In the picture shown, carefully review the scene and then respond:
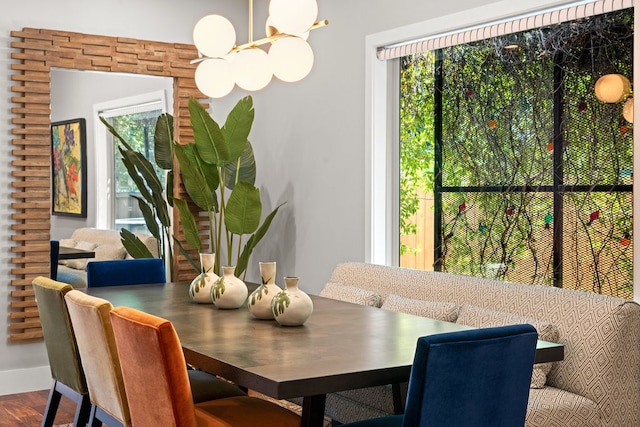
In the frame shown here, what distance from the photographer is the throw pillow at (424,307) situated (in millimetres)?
3699

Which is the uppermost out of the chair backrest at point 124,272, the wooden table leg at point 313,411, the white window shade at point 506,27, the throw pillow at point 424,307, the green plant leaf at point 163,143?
the white window shade at point 506,27

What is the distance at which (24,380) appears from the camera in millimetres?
5188

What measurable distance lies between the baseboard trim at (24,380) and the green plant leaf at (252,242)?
1.38 meters

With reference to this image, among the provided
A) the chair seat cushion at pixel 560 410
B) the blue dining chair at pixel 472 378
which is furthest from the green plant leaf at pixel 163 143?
the blue dining chair at pixel 472 378

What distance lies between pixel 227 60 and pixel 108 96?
2.48 m

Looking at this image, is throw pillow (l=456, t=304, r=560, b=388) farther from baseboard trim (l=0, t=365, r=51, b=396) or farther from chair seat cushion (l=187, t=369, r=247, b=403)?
baseboard trim (l=0, t=365, r=51, b=396)

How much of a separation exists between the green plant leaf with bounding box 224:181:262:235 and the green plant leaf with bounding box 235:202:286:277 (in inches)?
4.2

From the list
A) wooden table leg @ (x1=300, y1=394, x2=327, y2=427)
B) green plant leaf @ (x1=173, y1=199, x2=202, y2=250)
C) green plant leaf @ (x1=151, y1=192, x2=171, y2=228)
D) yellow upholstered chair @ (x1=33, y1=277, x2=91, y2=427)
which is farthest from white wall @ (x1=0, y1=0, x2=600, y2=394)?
wooden table leg @ (x1=300, y1=394, x2=327, y2=427)

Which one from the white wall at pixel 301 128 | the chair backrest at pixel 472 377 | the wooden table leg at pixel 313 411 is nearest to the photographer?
the chair backrest at pixel 472 377

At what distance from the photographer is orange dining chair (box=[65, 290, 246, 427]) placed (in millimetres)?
2832

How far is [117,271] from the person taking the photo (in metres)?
4.43

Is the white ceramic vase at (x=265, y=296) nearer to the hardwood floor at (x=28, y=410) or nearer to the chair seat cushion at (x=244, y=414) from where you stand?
the chair seat cushion at (x=244, y=414)

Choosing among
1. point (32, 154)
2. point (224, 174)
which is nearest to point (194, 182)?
point (224, 174)

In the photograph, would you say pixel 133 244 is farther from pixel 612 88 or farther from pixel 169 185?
pixel 612 88
